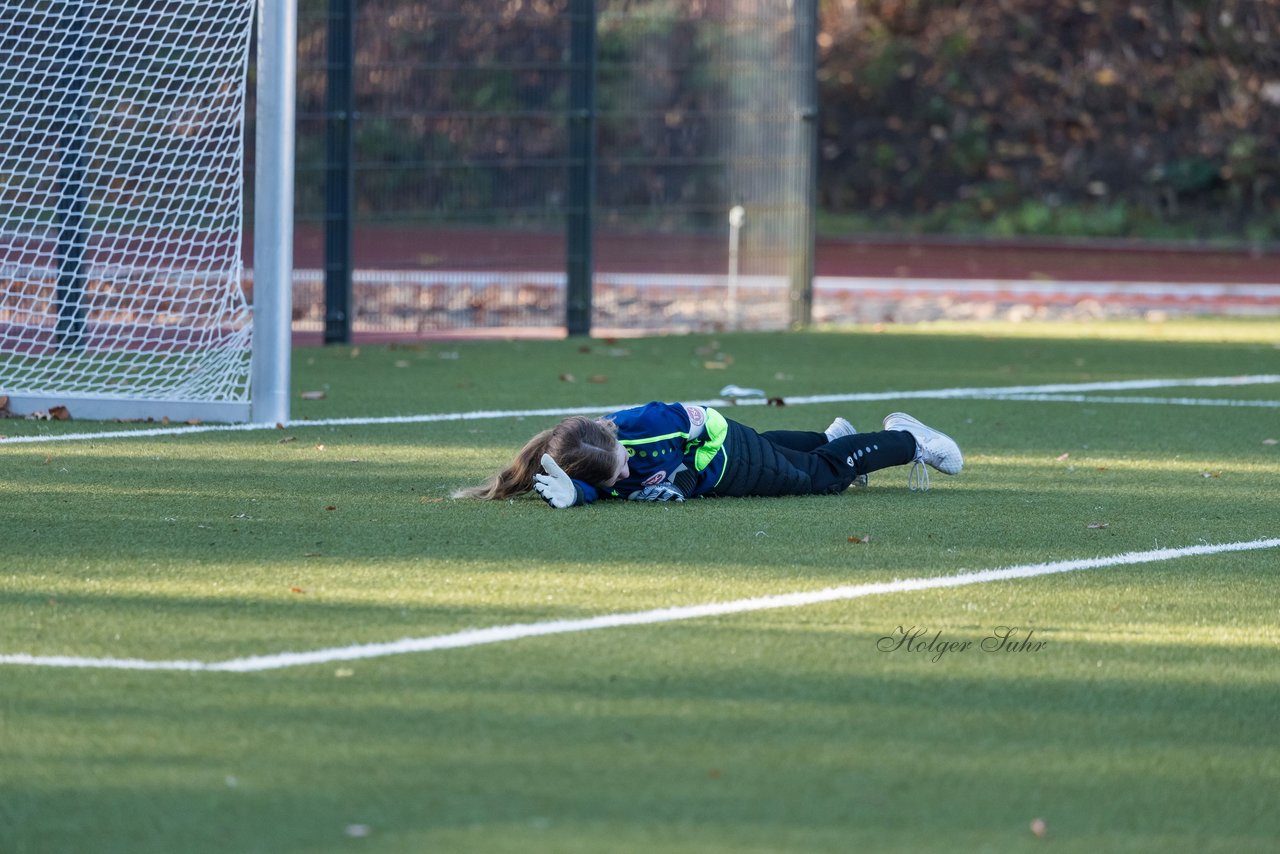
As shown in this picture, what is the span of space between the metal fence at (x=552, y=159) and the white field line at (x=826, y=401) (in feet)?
12.8

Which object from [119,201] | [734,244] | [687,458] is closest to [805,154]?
[734,244]

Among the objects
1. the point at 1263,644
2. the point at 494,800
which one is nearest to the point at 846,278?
the point at 1263,644

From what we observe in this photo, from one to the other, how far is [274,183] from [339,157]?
4.26 meters

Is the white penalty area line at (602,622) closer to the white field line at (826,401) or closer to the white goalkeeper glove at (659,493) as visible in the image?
the white goalkeeper glove at (659,493)

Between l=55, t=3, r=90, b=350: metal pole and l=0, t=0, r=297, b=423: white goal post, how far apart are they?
0.03ft

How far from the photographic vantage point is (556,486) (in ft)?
19.6

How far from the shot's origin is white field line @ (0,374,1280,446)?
7977 millimetres

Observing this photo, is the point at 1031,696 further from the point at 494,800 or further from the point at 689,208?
the point at 689,208

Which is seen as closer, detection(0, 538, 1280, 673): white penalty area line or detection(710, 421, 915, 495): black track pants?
detection(0, 538, 1280, 673): white penalty area line

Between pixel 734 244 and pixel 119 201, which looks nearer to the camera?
pixel 119 201

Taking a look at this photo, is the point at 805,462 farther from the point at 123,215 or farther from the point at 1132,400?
the point at 123,215

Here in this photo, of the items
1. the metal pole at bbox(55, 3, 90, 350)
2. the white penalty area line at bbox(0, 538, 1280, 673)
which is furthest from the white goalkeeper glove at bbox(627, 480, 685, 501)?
the metal pole at bbox(55, 3, 90, 350)

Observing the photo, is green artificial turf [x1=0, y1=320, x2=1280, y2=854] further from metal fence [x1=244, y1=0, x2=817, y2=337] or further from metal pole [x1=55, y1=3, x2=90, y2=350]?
metal fence [x1=244, y1=0, x2=817, y2=337]

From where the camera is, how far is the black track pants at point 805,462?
250 inches
